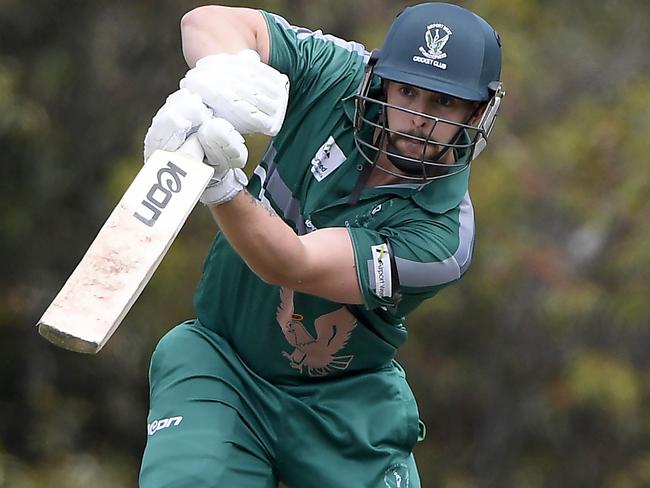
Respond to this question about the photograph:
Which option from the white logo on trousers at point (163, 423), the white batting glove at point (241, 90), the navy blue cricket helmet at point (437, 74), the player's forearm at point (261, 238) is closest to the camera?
the white batting glove at point (241, 90)

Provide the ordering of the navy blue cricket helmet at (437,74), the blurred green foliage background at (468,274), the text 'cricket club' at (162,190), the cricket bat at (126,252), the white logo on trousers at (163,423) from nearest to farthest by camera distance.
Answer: the cricket bat at (126,252), the text 'cricket club' at (162,190), the navy blue cricket helmet at (437,74), the white logo on trousers at (163,423), the blurred green foliage background at (468,274)

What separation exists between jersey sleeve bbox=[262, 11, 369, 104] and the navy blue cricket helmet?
0.53 feet

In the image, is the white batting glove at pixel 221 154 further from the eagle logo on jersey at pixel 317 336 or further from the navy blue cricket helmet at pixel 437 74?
the eagle logo on jersey at pixel 317 336

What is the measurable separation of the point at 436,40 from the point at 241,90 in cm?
86

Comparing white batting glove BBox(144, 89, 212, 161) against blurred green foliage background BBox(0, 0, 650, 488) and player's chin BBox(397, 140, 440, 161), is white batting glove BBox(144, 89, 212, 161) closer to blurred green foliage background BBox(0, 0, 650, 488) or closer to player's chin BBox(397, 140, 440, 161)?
player's chin BBox(397, 140, 440, 161)

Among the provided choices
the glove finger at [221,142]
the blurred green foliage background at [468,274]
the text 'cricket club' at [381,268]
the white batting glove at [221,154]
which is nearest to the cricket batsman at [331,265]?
the text 'cricket club' at [381,268]

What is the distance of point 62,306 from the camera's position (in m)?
3.38

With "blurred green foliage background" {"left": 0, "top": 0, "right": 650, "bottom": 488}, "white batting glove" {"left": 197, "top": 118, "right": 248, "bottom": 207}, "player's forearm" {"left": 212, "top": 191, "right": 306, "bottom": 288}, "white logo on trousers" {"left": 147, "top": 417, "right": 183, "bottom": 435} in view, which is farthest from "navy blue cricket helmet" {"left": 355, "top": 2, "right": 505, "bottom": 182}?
"blurred green foliage background" {"left": 0, "top": 0, "right": 650, "bottom": 488}

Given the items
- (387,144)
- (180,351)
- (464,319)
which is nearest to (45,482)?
(464,319)

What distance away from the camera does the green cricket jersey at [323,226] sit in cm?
442

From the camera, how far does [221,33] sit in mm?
4277

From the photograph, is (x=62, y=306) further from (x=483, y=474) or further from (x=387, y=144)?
(x=483, y=474)

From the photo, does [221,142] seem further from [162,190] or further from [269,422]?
[269,422]

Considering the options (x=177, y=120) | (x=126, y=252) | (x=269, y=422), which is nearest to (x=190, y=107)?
(x=177, y=120)
